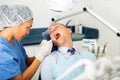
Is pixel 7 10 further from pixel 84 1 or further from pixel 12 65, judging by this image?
pixel 84 1

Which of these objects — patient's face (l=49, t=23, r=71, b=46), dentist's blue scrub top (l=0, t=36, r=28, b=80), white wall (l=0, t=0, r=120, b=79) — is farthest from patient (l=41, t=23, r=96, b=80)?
white wall (l=0, t=0, r=120, b=79)

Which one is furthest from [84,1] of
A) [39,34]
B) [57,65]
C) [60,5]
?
[57,65]

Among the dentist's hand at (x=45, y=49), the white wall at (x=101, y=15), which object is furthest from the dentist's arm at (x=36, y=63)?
the white wall at (x=101, y=15)

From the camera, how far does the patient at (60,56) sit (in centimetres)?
165

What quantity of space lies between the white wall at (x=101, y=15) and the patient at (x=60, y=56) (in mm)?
609

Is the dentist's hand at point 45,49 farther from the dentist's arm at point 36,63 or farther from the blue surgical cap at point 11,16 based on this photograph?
the blue surgical cap at point 11,16

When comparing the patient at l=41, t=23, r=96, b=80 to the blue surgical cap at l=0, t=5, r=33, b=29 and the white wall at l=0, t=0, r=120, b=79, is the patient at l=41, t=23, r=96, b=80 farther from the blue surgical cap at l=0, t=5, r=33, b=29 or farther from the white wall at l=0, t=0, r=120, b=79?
the white wall at l=0, t=0, r=120, b=79

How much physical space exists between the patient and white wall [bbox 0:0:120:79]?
0.61 m

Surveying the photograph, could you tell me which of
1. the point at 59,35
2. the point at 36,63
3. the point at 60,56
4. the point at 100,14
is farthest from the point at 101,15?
the point at 36,63

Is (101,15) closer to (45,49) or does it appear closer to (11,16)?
(45,49)

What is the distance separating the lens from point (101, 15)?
2.43 meters

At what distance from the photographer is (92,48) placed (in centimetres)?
213

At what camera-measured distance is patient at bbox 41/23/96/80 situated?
165cm

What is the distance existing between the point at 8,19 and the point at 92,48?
906 millimetres
